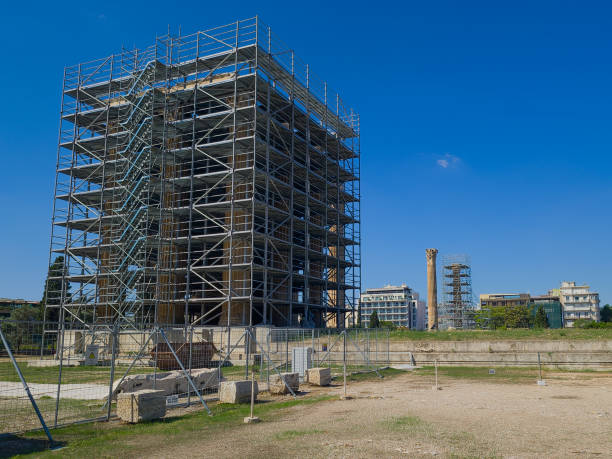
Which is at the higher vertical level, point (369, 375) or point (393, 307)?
point (393, 307)

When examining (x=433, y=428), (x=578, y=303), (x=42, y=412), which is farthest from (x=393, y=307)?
(x=433, y=428)

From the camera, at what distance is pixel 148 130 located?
39.8 metres

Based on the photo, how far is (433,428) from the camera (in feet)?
37.0

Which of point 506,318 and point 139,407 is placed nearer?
point 139,407

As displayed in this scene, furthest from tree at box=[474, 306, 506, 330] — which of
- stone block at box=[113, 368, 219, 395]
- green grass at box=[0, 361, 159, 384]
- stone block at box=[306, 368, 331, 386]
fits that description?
stone block at box=[113, 368, 219, 395]

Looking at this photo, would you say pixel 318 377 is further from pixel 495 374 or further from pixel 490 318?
pixel 490 318

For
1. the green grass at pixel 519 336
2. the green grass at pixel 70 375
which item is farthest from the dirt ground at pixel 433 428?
the green grass at pixel 519 336

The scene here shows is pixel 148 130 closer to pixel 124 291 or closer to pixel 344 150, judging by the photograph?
pixel 124 291

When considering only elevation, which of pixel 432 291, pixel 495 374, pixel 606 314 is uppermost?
pixel 432 291

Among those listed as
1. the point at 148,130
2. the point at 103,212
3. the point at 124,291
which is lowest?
the point at 124,291

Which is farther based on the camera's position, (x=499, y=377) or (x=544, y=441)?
(x=499, y=377)

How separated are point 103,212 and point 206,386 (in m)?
31.8

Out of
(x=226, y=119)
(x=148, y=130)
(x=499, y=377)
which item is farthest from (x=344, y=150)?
(x=499, y=377)

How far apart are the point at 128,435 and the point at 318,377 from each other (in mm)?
10169
